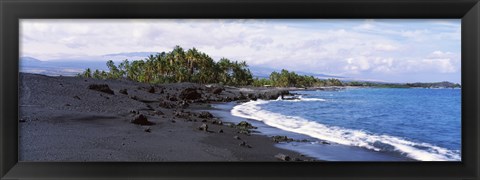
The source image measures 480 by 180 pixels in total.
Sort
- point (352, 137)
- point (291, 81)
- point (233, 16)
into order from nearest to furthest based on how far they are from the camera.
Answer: point (233, 16), point (352, 137), point (291, 81)

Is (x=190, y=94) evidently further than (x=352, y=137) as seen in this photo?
Yes

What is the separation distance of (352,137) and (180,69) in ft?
4.19

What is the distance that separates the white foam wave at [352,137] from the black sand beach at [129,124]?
0.15 metres

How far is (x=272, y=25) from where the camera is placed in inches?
122

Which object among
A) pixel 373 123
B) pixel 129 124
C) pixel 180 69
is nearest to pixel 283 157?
pixel 373 123

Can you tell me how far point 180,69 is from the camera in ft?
10.8

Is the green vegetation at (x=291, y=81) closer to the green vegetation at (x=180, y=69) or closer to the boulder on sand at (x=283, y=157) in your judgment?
the green vegetation at (x=180, y=69)

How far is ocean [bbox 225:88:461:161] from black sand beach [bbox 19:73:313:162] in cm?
14

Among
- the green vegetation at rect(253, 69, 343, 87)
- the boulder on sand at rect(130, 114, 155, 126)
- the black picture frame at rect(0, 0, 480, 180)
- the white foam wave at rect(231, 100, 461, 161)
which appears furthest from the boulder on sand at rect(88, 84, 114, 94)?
the green vegetation at rect(253, 69, 343, 87)

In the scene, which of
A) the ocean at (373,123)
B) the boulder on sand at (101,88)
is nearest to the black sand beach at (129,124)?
the boulder on sand at (101,88)

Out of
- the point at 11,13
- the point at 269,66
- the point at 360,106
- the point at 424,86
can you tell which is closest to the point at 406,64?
the point at 424,86

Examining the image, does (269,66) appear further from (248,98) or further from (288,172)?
(288,172)

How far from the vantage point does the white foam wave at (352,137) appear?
3.03 m

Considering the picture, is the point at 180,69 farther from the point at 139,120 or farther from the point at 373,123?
the point at 373,123
